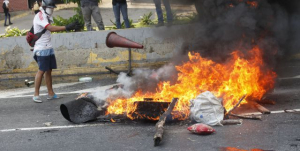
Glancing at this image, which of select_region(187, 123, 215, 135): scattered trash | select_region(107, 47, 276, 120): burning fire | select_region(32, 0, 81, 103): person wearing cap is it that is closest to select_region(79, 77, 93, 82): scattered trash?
select_region(32, 0, 81, 103): person wearing cap

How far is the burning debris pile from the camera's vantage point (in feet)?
22.4

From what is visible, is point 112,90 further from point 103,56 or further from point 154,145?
point 103,56

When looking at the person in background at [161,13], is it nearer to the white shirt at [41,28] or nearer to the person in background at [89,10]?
the person in background at [89,10]

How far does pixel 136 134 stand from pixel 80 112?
1.24 metres

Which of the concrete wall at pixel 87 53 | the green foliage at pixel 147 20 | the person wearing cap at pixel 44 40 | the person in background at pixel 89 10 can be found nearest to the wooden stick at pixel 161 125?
the person wearing cap at pixel 44 40

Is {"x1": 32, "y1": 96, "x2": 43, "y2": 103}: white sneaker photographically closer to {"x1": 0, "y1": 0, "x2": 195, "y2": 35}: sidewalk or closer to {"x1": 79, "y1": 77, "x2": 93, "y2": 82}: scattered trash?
{"x1": 79, "y1": 77, "x2": 93, "y2": 82}: scattered trash

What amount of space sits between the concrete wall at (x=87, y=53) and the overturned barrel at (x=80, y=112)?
498 cm

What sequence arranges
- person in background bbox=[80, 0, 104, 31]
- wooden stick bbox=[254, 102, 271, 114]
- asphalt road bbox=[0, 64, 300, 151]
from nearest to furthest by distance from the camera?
1. asphalt road bbox=[0, 64, 300, 151]
2. wooden stick bbox=[254, 102, 271, 114]
3. person in background bbox=[80, 0, 104, 31]

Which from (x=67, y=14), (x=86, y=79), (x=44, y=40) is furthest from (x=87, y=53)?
(x=67, y=14)

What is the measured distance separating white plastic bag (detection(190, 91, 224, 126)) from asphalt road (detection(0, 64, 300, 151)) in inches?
7.1

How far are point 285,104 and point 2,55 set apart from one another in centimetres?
819

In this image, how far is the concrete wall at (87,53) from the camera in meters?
11.9

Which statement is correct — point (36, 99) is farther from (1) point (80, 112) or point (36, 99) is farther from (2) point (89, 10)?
(2) point (89, 10)

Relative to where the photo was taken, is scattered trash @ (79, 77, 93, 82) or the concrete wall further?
the concrete wall
